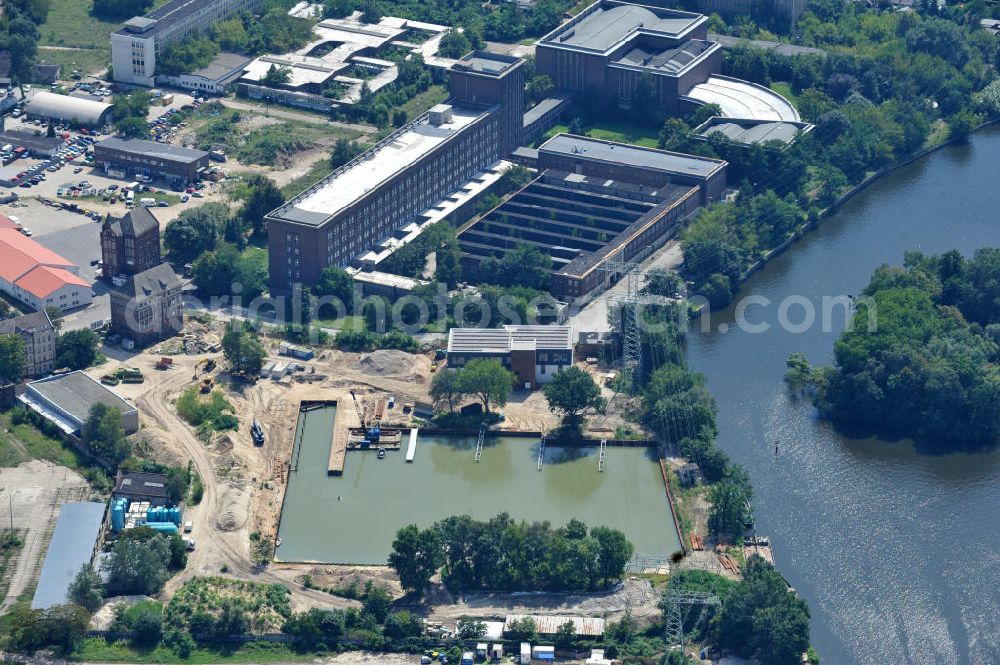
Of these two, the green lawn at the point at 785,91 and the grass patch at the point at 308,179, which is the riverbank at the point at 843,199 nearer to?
the green lawn at the point at 785,91

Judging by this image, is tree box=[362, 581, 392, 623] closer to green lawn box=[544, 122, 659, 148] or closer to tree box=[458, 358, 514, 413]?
tree box=[458, 358, 514, 413]

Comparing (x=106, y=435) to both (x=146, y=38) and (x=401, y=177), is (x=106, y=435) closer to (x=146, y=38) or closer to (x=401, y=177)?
(x=401, y=177)

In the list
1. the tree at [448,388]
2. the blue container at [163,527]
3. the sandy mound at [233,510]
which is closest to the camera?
the blue container at [163,527]

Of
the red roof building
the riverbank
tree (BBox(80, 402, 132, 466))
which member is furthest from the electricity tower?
the red roof building

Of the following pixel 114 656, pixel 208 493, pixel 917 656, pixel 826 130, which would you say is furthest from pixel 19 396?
pixel 826 130

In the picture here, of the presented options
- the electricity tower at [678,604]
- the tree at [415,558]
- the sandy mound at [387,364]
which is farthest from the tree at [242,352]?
the electricity tower at [678,604]

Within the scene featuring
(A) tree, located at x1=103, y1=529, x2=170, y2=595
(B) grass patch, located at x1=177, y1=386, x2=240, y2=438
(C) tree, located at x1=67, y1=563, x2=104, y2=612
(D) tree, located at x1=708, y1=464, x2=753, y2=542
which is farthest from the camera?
(B) grass patch, located at x1=177, y1=386, x2=240, y2=438
